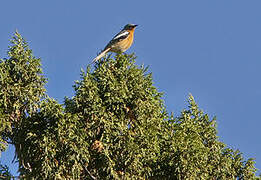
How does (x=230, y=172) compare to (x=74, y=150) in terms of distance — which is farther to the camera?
(x=230, y=172)

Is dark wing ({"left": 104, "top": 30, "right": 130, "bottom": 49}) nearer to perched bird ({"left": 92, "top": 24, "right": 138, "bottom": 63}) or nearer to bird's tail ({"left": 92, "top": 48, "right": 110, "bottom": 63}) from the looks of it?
perched bird ({"left": 92, "top": 24, "right": 138, "bottom": 63})

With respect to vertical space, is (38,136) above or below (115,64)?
below

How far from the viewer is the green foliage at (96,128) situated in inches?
776

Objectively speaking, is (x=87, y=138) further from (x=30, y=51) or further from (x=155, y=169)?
(x=30, y=51)

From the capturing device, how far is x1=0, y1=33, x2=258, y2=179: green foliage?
19.7 metres

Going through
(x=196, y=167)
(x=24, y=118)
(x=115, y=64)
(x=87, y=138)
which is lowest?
(x=196, y=167)

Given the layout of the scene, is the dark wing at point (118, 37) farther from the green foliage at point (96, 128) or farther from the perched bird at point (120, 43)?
the green foliage at point (96, 128)

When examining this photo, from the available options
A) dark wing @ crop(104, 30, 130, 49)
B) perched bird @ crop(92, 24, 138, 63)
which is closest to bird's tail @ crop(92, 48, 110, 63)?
perched bird @ crop(92, 24, 138, 63)

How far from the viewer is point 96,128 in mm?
20719

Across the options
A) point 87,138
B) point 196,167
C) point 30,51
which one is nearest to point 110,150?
point 87,138

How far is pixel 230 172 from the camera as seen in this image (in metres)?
24.2

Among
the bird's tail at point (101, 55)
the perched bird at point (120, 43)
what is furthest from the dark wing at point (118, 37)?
the bird's tail at point (101, 55)

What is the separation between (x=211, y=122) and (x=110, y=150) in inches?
286

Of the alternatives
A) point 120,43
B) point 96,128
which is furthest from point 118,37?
point 96,128
